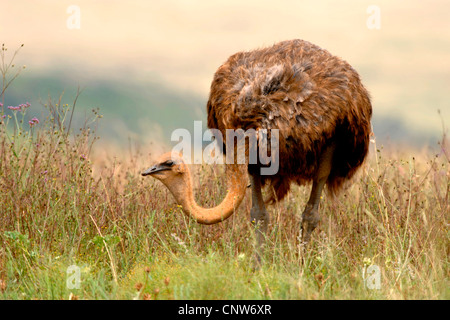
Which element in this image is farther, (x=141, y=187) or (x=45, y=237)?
(x=141, y=187)

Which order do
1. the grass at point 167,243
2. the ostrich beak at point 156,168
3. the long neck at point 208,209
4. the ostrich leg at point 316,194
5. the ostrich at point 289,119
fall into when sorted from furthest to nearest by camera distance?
1. the ostrich leg at point 316,194
2. the ostrich at point 289,119
3. the long neck at point 208,209
4. the ostrich beak at point 156,168
5. the grass at point 167,243

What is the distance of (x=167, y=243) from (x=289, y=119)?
71.0 inches

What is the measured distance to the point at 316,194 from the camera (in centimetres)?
643

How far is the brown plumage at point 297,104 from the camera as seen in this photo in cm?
552

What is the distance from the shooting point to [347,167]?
660cm

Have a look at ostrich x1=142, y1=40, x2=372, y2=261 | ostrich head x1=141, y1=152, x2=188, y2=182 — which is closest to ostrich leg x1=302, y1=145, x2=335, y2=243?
ostrich x1=142, y1=40, x2=372, y2=261

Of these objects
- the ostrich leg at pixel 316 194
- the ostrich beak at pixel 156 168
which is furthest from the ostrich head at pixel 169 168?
the ostrich leg at pixel 316 194

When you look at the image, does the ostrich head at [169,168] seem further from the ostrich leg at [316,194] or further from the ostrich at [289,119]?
the ostrich leg at [316,194]

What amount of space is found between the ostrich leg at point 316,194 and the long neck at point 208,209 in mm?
1055

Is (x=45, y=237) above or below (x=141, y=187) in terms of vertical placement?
below

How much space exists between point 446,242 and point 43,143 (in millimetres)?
4240

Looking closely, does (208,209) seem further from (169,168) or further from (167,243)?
(167,243)
